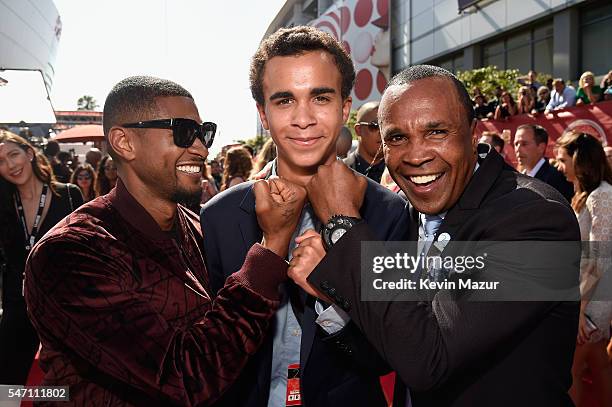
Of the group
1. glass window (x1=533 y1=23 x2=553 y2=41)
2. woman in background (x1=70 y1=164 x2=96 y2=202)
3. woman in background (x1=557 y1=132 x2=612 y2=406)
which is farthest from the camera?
glass window (x1=533 y1=23 x2=553 y2=41)

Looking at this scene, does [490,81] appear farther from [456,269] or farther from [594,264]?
[456,269]

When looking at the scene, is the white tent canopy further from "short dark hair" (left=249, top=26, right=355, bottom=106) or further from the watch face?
the watch face

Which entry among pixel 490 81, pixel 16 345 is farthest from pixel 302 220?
pixel 490 81

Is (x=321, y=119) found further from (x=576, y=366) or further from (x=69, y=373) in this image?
(x=576, y=366)

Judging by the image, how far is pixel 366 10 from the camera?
119ft

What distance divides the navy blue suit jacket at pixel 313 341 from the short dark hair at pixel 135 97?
0.47 m

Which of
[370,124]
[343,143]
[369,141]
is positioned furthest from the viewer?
[343,143]

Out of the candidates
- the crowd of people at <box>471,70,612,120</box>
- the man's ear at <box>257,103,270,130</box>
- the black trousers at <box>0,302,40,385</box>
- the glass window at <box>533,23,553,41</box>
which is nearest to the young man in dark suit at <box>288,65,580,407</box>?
the man's ear at <box>257,103,270,130</box>

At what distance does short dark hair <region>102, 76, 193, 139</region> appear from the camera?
6.94 ft

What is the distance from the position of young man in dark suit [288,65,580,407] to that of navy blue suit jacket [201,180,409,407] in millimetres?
157

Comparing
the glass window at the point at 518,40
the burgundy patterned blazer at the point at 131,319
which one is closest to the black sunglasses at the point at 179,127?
the burgundy patterned blazer at the point at 131,319

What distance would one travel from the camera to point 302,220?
2168mm

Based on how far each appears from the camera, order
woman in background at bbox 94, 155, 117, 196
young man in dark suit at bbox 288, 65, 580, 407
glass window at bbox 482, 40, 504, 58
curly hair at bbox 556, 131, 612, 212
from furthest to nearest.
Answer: glass window at bbox 482, 40, 504, 58, woman in background at bbox 94, 155, 117, 196, curly hair at bbox 556, 131, 612, 212, young man in dark suit at bbox 288, 65, 580, 407

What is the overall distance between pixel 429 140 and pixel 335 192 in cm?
39
